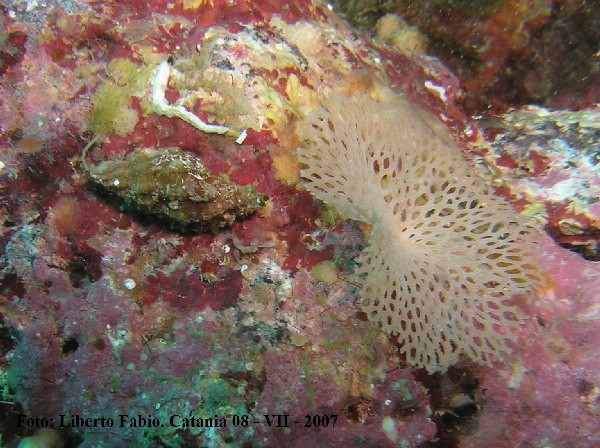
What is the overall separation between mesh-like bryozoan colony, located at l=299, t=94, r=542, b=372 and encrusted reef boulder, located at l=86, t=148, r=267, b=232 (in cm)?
→ 69

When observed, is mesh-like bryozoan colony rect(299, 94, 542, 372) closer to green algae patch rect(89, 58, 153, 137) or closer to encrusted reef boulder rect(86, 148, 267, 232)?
encrusted reef boulder rect(86, 148, 267, 232)

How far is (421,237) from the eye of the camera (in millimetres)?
2855

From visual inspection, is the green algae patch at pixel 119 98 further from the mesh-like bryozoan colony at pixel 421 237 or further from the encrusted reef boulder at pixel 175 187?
the mesh-like bryozoan colony at pixel 421 237

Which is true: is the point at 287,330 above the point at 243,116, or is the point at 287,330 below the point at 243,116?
below

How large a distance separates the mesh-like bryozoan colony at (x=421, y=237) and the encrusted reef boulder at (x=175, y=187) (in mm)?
694

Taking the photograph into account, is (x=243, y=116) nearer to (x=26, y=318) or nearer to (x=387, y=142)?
(x=387, y=142)

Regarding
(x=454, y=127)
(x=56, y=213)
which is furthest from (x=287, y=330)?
(x=454, y=127)

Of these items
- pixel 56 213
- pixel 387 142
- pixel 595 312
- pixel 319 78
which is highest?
pixel 319 78

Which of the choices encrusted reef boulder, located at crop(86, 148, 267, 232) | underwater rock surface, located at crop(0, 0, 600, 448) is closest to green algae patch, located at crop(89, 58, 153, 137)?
underwater rock surface, located at crop(0, 0, 600, 448)

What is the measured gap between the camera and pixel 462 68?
4301 millimetres

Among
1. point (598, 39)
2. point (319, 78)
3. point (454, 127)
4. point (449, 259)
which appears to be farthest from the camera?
point (454, 127)

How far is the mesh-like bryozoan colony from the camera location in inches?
109

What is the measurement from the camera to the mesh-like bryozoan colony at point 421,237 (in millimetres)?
2764

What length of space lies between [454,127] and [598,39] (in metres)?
1.69
